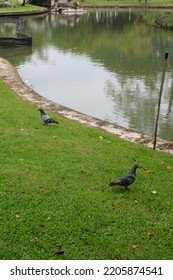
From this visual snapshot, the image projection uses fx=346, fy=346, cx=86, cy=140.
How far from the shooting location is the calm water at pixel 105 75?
14406mm

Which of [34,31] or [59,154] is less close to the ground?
[34,31]

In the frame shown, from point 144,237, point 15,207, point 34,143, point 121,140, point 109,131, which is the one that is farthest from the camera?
point 109,131

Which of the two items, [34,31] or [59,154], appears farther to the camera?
[34,31]

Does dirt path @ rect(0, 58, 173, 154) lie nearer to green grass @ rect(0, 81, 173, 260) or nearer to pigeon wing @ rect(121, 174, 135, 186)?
green grass @ rect(0, 81, 173, 260)

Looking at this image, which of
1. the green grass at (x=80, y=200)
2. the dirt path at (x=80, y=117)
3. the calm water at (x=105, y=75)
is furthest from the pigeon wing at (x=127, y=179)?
the calm water at (x=105, y=75)

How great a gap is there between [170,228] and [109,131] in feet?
19.1

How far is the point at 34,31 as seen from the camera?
40.1 m

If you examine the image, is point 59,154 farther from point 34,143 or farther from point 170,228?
point 170,228

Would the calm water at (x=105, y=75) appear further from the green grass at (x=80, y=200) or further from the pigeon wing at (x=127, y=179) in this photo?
the pigeon wing at (x=127, y=179)

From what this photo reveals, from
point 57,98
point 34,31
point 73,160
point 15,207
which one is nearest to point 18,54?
point 57,98

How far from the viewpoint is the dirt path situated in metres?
10.2

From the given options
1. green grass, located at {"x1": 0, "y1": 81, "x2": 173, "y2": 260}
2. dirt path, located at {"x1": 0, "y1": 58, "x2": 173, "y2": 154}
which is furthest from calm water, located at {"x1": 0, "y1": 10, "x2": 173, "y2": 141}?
green grass, located at {"x1": 0, "y1": 81, "x2": 173, "y2": 260}

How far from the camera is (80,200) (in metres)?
6.17

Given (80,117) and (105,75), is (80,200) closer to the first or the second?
(80,117)
